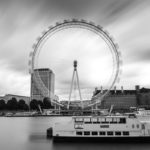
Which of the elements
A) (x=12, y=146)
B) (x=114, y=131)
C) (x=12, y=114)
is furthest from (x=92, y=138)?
(x=12, y=114)

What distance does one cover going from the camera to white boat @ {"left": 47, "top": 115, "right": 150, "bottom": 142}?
1448 inches

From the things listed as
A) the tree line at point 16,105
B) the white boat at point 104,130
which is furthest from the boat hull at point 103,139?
the tree line at point 16,105

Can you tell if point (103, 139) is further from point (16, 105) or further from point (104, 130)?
point (16, 105)

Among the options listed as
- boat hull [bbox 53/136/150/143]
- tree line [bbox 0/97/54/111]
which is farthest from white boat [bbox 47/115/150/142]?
tree line [bbox 0/97/54/111]

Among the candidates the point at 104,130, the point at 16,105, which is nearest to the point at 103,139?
the point at 104,130

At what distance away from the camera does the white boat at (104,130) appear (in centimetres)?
3678

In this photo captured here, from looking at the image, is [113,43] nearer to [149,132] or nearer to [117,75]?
[117,75]

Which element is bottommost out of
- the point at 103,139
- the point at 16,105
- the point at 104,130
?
the point at 103,139

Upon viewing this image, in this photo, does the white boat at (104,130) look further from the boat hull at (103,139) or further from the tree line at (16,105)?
the tree line at (16,105)

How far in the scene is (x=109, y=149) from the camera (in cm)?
3262

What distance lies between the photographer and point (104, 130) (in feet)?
122

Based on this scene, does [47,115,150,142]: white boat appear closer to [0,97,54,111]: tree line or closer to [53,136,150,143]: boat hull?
[53,136,150,143]: boat hull

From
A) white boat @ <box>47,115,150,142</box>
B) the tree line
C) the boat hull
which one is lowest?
the boat hull

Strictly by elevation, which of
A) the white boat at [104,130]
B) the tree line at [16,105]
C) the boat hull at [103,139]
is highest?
the tree line at [16,105]
